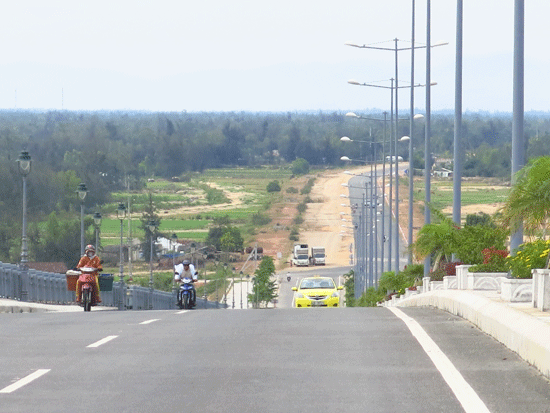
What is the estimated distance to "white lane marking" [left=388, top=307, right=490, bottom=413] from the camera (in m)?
8.84

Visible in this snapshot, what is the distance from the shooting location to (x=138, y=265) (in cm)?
15000

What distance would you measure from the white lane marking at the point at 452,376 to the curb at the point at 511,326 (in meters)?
0.73

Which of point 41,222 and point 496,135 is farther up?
point 496,135

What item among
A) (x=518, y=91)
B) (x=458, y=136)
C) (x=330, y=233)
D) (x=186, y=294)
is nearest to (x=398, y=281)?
(x=458, y=136)

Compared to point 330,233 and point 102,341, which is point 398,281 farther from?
point 330,233

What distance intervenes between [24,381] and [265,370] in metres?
2.12

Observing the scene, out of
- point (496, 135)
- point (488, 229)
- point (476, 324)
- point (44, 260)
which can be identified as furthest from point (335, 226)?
point (476, 324)

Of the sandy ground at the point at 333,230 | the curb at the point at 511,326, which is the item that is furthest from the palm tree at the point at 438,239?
the sandy ground at the point at 333,230

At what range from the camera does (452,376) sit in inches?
407

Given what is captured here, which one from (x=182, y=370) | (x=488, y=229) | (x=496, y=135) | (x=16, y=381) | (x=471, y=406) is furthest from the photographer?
(x=496, y=135)

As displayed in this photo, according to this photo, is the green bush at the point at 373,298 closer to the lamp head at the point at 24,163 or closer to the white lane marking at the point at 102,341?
the lamp head at the point at 24,163

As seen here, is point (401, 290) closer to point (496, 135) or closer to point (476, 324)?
point (476, 324)

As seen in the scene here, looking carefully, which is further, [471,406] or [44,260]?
[44,260]

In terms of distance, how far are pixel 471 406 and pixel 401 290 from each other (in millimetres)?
35886
